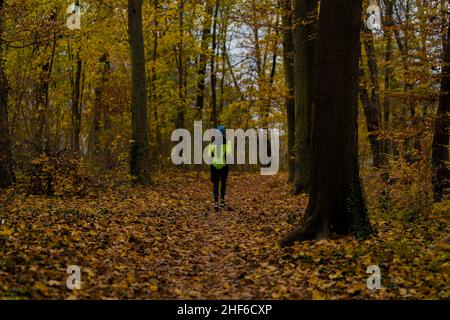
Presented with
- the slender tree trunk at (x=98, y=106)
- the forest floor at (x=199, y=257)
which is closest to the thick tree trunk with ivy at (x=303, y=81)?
the forest floor at (x=199, y=257)

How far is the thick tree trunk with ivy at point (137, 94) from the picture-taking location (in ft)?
59.6

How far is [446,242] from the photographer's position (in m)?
8.09

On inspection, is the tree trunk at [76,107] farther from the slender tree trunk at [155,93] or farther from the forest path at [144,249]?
the forest path at [144,249]

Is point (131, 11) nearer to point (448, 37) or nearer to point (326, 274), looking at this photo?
point (448, 37)

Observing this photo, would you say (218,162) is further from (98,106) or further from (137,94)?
(98,106)

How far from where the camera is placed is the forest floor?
6.36 meters

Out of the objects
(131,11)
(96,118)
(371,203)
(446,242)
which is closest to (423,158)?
(371,203)

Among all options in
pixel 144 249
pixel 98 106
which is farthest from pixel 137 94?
pixel 144 249

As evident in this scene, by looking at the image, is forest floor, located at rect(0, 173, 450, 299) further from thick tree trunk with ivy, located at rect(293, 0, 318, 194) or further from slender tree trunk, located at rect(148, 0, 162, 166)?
slender tree trunk, located at rect(148, 0, 162, 166)

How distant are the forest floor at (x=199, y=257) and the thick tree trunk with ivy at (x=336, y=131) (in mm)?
416

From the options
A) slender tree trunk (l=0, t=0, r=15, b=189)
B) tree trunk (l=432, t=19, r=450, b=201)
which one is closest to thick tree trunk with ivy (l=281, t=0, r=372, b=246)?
tree trunk (l=432, t=19, r=450, b=201)

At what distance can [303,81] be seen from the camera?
16.3 m

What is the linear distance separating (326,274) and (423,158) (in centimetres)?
574

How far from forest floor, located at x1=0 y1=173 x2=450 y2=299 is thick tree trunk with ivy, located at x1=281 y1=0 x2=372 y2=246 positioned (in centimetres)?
42
